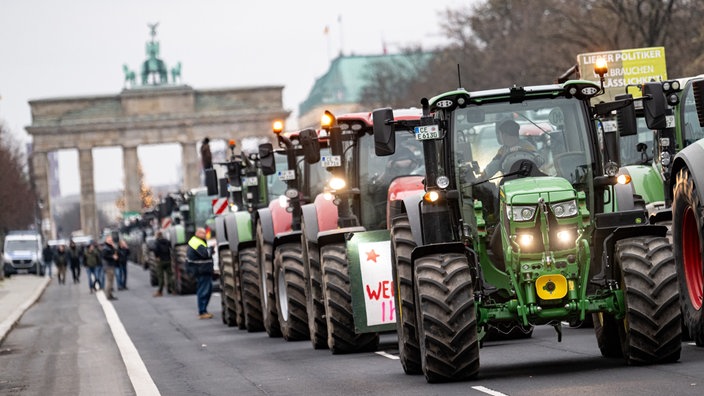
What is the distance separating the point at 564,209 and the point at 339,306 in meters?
5.76

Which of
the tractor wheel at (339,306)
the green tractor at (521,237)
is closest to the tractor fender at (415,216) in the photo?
the green tractor at (521,237)

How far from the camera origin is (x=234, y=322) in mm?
28500

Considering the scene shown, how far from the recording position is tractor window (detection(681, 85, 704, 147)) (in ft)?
60.4

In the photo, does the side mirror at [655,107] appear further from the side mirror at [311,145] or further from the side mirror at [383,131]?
the side mirror at [311,145]

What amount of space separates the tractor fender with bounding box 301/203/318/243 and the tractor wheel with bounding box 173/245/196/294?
2435 centimetres

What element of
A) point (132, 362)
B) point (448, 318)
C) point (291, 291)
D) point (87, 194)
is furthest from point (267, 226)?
point (87, 194)

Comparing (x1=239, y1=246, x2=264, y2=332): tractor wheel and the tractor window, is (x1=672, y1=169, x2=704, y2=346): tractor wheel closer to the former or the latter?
the tractor window

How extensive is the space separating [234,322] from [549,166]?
14579 mm

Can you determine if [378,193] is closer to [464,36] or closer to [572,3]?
[572,3]

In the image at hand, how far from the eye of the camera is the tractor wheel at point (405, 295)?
14.7m

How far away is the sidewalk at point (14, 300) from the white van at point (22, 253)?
538 inches

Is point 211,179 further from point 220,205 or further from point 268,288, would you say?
point 220,205

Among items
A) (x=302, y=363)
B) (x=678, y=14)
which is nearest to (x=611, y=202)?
(x=302, y=363)

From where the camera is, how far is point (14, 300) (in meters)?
49.0
